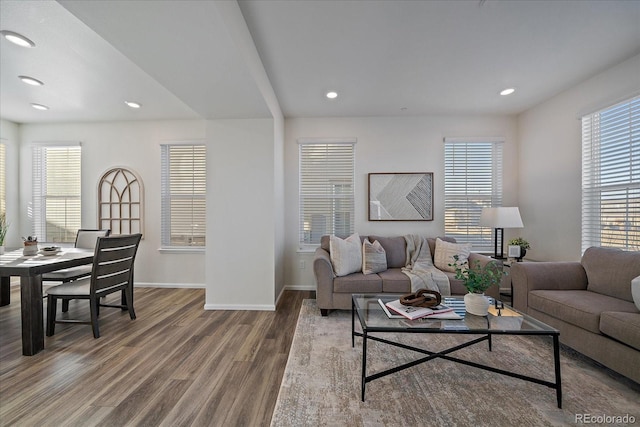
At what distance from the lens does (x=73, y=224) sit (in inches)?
168

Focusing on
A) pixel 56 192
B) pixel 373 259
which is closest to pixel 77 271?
pixel 56 192

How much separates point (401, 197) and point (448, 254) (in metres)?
1.10

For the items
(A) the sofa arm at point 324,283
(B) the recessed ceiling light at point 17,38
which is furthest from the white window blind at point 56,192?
(A) the sofa arm at point 324,283

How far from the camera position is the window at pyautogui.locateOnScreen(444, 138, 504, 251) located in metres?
3.97

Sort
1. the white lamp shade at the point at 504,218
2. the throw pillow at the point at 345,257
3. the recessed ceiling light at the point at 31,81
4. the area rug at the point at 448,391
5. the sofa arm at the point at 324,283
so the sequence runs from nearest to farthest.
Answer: the area rug at the point at 448,391 → the recessed ceiling light at the point at 31,81 → the sofa arm at the point at 324,283 → the throw pillow at the point at 345,257 → the white lamp shade at the point at 504,218

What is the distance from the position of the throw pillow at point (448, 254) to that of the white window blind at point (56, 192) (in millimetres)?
5537

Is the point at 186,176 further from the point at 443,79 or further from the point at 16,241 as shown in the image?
the point at 443,79

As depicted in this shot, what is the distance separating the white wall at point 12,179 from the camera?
4176 mm

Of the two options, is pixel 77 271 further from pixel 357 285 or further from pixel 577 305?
pixel 577 305

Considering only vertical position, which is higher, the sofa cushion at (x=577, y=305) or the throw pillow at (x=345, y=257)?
the throw pillow at (x=345, y=257)

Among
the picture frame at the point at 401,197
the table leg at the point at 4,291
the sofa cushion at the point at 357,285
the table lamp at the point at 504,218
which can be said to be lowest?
the table leg at the point at 4,291

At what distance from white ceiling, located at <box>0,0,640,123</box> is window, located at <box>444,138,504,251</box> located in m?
0.73

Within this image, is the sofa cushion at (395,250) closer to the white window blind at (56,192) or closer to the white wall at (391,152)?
the white wall at (391,152)

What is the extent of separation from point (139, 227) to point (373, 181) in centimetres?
379
